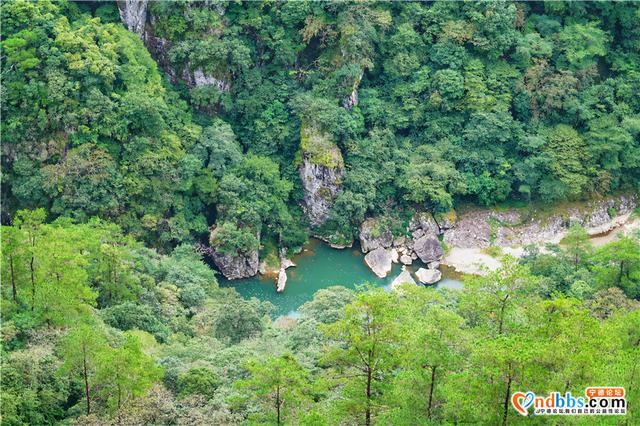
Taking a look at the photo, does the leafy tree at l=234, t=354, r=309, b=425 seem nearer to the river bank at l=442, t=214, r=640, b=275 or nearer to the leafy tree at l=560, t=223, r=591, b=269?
the leafy tree at l=560, t=223, r=591, b=269

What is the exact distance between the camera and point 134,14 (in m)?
42.8

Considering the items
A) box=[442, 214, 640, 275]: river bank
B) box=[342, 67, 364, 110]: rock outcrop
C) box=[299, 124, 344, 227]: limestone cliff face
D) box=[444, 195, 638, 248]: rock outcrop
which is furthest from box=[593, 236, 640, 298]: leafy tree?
box=[342, 67, 364, 110]: rock outcrop

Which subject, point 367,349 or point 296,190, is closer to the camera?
point 367,349

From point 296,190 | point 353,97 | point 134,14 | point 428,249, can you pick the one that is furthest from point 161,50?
point 428,249

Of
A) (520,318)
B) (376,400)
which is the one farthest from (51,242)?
(520,318)

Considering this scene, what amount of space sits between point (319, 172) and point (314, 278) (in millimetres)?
5183

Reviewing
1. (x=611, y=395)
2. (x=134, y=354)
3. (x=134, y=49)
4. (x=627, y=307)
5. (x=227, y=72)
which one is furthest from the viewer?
(x=227, y=72)

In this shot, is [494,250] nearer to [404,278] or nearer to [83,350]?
[404,278]

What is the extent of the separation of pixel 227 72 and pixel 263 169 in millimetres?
5179

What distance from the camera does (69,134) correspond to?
38.6 meters

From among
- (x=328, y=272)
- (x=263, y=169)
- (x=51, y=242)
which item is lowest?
(x=328, y=272)

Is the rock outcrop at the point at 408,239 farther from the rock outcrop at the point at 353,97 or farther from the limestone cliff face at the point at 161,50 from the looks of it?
the limestone cliff face at the point at 161,50

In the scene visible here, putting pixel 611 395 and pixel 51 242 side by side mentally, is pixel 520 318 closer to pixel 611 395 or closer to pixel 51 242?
pixel 611 395

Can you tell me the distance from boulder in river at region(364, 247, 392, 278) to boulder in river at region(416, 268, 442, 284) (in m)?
1.39
